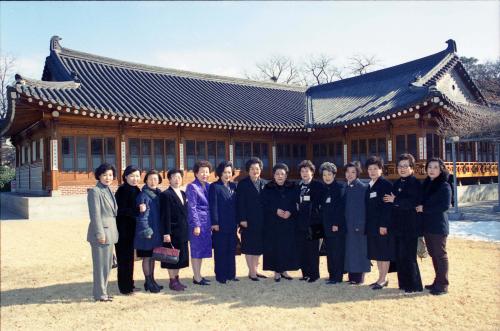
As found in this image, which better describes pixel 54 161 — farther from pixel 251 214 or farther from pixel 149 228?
pixel 251 214

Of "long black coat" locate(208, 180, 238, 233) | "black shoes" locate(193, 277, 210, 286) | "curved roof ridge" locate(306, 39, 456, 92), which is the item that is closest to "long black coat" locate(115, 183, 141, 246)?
"long black coat" locate(208, 180, 238, 233)

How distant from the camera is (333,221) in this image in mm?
5574

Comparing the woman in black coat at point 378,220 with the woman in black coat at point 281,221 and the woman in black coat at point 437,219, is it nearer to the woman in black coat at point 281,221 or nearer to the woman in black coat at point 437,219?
the woman in black coat at point 437,219

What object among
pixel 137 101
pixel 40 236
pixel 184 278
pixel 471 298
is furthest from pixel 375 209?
pixel 137 101

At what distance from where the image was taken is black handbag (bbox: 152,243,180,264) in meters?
5.21

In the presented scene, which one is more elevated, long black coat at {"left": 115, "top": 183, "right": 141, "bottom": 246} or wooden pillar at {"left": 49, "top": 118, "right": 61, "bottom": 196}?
wooden pillar at {"left": 49, "top": 118, "right": 61, "bottom": 196}

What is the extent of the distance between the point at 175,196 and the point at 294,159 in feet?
43.7

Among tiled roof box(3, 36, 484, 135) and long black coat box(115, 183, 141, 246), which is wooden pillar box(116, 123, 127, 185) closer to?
tiled roof box(3, 36, 484, 135)

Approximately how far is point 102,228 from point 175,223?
0.96 meters

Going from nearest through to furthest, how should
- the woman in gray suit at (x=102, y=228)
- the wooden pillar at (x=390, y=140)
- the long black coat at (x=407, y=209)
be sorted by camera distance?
the woman in gray suit at (x=102, y=228), the long black coat at (x=407, y=209), the wooden pillar at (x=390, y=140)

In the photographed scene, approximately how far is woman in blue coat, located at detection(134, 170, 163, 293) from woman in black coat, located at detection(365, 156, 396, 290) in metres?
2.82

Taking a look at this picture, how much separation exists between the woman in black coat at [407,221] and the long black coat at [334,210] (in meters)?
0.63

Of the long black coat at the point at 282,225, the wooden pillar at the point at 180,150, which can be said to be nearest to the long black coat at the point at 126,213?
the long black coat at the point at 282,225

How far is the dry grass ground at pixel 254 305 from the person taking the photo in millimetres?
4270
